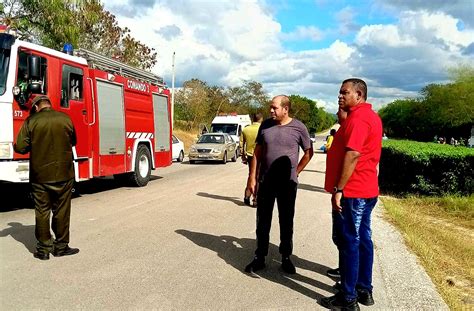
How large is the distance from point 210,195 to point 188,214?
258 centimetres

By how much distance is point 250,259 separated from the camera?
228 inches

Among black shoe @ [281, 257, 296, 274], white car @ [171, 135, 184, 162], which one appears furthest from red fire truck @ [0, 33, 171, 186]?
white car @ [171, 135, 184, 162]

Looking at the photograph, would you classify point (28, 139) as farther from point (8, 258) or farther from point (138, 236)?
point (138, 236)

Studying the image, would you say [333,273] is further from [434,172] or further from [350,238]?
[434,172]

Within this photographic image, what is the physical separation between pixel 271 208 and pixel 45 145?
2778 millimetres

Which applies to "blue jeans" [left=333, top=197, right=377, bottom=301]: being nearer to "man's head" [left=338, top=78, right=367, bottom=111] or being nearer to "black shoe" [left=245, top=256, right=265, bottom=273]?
"man's head" [left=338, top=78, right=367, bottom=111]

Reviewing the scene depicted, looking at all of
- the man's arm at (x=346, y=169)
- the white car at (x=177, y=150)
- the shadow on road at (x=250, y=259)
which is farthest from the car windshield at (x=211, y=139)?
the man's arm at (x=346, y=169)

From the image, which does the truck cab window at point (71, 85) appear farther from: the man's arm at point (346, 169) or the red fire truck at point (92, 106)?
the man's arm at point (346, 169)

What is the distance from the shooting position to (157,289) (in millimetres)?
4641

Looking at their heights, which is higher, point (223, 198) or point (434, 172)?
point (434, 172)

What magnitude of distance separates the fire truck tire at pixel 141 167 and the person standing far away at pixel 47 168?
21.0ft

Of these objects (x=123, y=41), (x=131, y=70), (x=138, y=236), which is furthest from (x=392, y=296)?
(x=123, y=41)

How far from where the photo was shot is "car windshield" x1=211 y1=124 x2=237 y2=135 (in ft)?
89.8

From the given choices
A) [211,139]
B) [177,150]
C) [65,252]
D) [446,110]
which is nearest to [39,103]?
[65,252]
